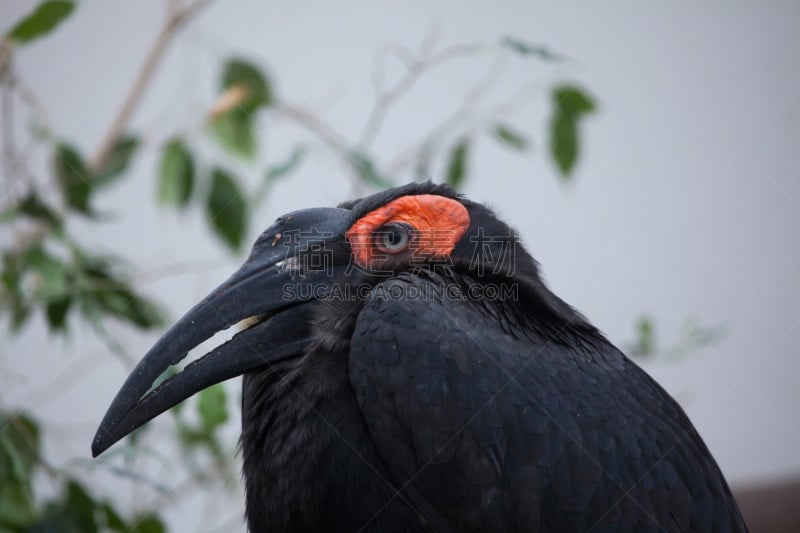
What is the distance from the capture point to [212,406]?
117 inches

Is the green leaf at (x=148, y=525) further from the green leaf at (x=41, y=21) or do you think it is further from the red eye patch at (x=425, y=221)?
the green leaf at (x=41, y=21)

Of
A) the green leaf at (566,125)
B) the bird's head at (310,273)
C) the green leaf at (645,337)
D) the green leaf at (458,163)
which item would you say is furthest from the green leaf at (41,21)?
the green leaf at (645,337)

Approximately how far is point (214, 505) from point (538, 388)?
8.24ft

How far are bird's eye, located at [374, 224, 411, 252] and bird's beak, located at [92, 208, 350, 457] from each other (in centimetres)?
10

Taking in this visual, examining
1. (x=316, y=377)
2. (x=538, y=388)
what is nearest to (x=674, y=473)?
(x=538, y=388)

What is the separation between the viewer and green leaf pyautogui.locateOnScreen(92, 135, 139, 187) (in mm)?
3771

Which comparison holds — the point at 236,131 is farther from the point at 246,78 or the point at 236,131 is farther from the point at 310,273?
the point at 310,273

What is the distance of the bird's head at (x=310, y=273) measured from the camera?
95.2 inches

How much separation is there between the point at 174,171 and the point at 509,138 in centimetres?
119

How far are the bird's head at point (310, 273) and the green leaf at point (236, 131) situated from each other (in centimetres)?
97

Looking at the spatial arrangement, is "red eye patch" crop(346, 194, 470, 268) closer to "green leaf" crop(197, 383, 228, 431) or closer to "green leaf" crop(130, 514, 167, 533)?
"green leaf" crop(197, 383, 228, 431)

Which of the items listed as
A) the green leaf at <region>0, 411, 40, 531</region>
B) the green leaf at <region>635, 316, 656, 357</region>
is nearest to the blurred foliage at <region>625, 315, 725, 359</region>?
the green leaf at <region>635, 316, 656, 357</region>

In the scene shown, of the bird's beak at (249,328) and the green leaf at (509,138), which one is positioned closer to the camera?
the bird's beak at (249,328)

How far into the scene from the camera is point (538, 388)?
2316 millimetres
